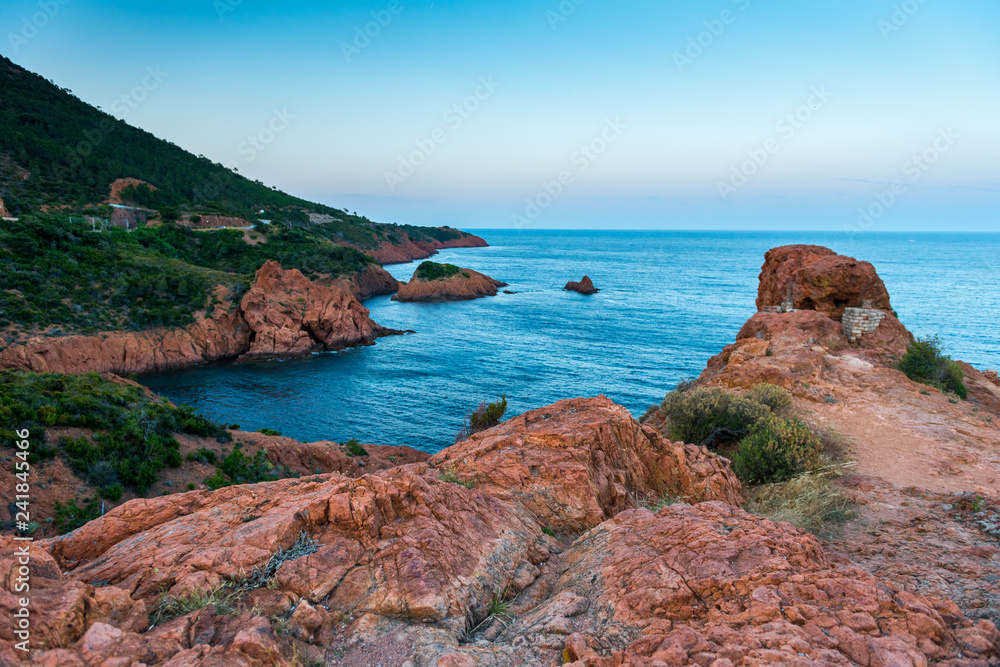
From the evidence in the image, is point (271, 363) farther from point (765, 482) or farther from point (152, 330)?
point (765, 482)

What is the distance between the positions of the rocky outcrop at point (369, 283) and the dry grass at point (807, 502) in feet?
212

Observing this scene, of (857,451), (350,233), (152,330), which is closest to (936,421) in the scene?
(857,451)

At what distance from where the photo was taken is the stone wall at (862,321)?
77.9ft

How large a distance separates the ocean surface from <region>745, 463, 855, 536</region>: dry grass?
706 inches

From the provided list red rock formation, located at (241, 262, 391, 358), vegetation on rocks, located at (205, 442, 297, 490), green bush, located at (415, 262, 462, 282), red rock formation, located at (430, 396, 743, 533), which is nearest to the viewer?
red rock formation, located at (430, 396, 743, 533)

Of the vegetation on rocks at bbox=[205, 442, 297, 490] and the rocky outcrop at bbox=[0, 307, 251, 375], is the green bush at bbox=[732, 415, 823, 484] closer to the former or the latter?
the vegetation on rocks at bbox=[205, 442, 297, 490]

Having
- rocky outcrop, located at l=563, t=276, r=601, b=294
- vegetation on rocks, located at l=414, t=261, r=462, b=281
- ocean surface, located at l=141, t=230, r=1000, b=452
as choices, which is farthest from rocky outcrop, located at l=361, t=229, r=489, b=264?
ocean surface, located at l=141, t=230, r=1000, b=452

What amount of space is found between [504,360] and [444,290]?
3764cm

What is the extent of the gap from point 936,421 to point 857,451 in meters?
4.40

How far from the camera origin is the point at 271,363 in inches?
1655

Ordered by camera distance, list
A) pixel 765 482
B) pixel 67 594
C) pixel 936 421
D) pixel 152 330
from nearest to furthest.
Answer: pixel 67 594 < pixel 765 482 < pixel 936 421 < pixel 152 330

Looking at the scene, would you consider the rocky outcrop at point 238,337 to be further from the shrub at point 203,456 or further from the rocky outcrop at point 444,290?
the rocky outcrop at point 444,290

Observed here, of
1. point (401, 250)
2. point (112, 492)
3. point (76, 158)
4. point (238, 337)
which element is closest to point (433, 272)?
point (238, 337)

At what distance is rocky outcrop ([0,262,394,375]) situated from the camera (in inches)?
1313
